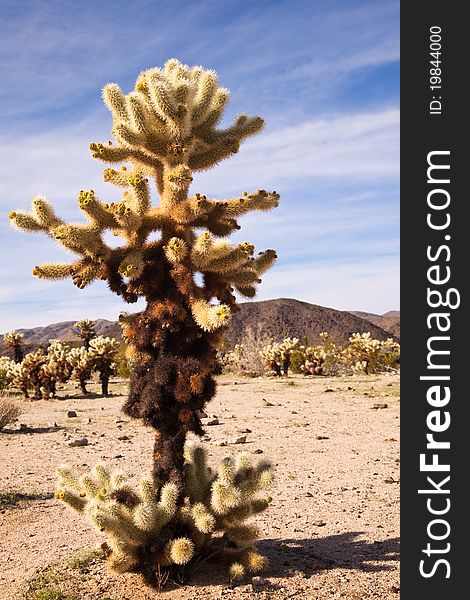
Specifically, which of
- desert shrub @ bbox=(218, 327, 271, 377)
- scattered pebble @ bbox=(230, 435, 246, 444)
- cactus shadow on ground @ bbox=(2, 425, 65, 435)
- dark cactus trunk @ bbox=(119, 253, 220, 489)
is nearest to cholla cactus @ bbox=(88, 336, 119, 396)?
cactus shadow on ground @ bbox=(2, 425, 65, 435)

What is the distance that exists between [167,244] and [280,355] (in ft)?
79.8

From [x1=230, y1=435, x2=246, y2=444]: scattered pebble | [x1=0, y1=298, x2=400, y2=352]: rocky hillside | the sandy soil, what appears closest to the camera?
the sandy soil

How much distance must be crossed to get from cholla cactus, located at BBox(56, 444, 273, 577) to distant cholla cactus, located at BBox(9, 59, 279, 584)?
216 mm

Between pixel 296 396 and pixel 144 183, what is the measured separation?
15555 millimetres

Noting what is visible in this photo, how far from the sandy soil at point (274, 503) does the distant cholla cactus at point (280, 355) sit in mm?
11672

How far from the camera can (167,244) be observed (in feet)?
16.5

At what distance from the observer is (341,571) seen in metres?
5.14

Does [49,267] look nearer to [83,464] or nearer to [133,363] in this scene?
[133,363]

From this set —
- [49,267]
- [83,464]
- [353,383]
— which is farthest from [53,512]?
[353,383]

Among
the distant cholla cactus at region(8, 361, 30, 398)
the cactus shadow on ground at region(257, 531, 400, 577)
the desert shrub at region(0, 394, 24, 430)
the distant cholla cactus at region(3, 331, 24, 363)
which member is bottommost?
the cactus shadow on ground at region(257, 531, 400, 577)

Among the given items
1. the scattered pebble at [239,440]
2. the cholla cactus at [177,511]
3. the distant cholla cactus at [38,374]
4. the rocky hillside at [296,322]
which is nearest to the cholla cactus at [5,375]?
the distant cholla cactus at [38,374]

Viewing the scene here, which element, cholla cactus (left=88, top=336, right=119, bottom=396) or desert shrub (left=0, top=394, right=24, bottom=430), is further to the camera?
cholla cactus (left=88, top=336, right=119, bottom=396)

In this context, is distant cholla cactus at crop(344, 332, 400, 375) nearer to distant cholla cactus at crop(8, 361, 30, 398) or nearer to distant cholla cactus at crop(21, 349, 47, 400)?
distant cholla cactus at crop(21, 349, 47, 400)

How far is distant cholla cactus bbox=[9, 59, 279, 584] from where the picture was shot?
476 centimetres
